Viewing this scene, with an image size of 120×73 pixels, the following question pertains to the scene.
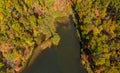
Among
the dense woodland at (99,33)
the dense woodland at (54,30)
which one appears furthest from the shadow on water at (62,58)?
the dense woodland at (99,33)

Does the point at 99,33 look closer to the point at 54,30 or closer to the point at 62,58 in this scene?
the point at 62,58

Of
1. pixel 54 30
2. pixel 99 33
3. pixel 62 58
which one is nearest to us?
pixel 62 58

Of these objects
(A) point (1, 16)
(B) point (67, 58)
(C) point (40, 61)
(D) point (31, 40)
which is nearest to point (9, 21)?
(A) point (1, 16)

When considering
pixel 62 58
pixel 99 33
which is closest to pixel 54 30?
pixel 62 58

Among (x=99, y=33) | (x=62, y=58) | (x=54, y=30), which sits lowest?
(x=62, y=58)

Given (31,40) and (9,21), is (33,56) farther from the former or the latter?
(9,21)
